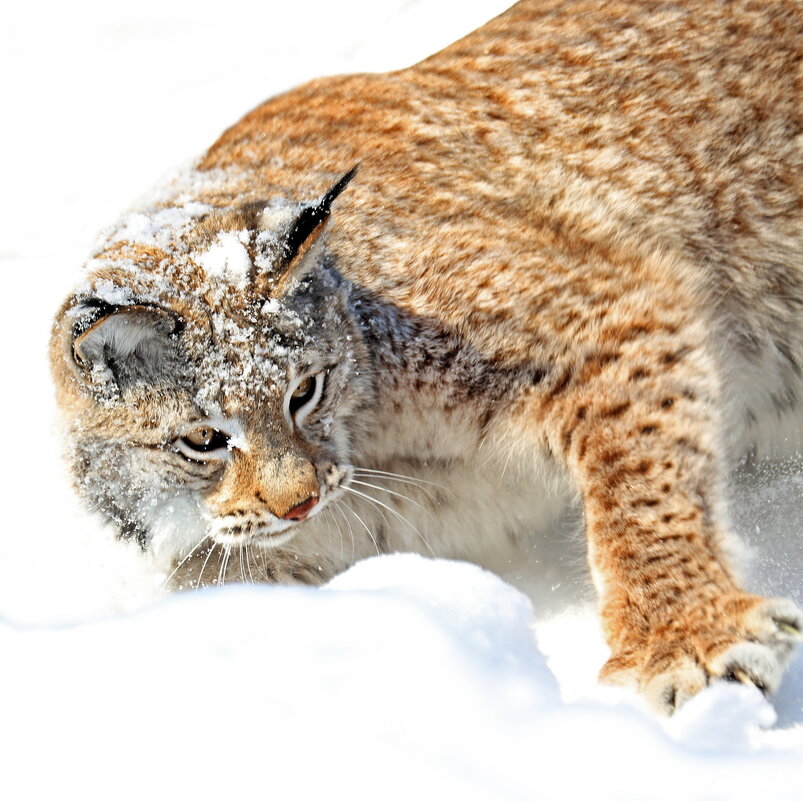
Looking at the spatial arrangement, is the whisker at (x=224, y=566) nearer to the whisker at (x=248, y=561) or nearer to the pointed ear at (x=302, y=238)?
the whisker at (x=248, y=561)

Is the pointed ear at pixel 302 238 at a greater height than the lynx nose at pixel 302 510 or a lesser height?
greater

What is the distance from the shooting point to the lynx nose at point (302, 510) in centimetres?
289

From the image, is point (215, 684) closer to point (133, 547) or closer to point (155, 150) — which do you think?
point (133, 547)

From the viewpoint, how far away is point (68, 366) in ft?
9.54

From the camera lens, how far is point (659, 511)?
9.70 ft

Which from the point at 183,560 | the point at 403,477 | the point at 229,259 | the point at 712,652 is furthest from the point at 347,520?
the point at 712,652

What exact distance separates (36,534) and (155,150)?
2993 millimetres

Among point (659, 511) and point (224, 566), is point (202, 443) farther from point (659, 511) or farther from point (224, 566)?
point (659, 511)

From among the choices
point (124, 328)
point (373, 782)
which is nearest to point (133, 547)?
point (124, 328)

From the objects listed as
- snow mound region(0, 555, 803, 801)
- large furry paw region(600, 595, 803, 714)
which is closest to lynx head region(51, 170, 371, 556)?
snow mound region(0, 555, 803, 801)

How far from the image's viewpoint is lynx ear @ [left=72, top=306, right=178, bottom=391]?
2686 mm

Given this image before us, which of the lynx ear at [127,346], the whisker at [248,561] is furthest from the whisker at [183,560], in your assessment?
the lynx ear at [127,346]

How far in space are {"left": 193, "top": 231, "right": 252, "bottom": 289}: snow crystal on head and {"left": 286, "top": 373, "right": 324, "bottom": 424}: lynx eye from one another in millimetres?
326

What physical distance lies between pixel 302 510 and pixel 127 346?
637 millimetres
